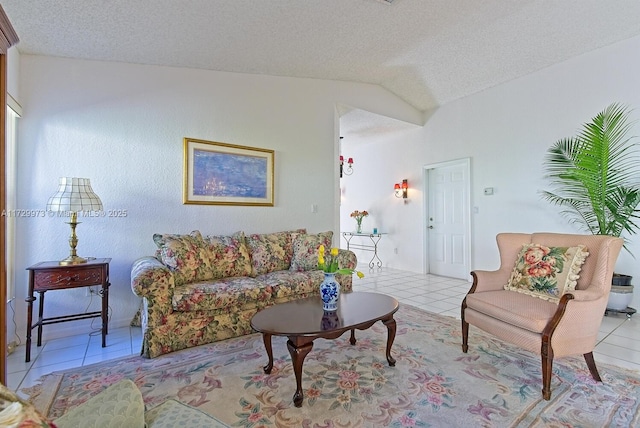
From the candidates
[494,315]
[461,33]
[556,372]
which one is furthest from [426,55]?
[556,372]

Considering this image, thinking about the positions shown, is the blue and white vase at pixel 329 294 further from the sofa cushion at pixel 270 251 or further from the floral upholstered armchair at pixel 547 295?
the sofa cushion at pixel 270 251

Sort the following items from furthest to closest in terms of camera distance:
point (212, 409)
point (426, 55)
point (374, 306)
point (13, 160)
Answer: point (426, 55) < point (13, 160) < point (374, 306) < point (212, 409)

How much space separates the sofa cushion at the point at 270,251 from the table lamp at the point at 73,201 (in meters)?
1.48

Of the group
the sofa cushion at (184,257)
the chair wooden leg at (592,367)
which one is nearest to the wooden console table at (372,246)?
the sofa cushion at (184,257)

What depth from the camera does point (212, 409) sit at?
Answer: 1682 mm

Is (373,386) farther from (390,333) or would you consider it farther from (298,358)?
(298,358)

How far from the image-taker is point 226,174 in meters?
3.64

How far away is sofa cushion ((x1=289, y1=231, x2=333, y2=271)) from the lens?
3508mm

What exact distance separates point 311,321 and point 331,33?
2.86 metres

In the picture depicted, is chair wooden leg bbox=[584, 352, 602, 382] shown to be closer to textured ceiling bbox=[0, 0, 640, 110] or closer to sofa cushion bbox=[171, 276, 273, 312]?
sofa cushion bbox=[171, 276, 273, 312]

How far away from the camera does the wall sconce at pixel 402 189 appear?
5.93 metres

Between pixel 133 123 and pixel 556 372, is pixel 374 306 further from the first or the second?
pixel 133 123

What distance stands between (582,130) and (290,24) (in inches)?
143

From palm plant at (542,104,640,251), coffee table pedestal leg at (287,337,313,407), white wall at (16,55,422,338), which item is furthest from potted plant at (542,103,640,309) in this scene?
coffee table pedestal leg at (287,337,313,407)
